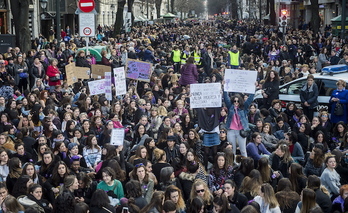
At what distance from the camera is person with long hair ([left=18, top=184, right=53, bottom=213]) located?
791 centimetres

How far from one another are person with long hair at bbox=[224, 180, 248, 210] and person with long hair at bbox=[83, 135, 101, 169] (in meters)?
3.04

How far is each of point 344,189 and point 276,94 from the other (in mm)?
8335

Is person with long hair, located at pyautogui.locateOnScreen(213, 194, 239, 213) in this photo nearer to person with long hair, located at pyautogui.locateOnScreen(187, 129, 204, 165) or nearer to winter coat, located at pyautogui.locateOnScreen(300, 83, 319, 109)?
person with long hair, located at pyautogui.locateOnScreen(187, 129, 204, 165)

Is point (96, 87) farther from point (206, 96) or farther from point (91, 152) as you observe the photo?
point (91, 152)

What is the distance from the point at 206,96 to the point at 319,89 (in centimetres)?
445

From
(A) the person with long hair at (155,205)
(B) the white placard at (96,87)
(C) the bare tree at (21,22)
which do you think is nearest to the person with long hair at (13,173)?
(A) the person with long hair at (155,205)

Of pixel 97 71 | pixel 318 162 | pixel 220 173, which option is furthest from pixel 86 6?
pixel 318 162

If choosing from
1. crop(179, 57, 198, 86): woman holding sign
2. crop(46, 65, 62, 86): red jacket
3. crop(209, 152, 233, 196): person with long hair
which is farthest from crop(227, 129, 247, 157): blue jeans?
crop(46, 65, 62, 86): red jacket

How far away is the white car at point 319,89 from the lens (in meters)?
15.6

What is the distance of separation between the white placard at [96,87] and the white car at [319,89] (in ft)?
15.1

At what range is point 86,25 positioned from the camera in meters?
19.6

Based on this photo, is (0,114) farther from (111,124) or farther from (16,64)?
(16,64)

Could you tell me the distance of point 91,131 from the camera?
12.2 metres

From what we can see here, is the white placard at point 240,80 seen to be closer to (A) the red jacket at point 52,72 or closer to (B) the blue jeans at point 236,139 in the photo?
(B) the blue jeans at point 236,139
